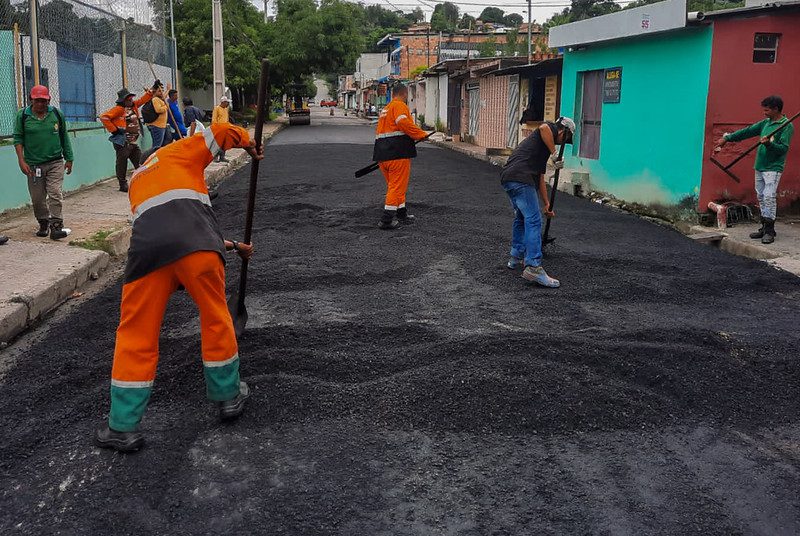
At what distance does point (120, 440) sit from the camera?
11.5 ft

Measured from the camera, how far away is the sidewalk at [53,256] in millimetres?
5711

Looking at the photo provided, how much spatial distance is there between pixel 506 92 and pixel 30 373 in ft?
63.1

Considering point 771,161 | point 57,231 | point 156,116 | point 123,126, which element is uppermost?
point 156,116

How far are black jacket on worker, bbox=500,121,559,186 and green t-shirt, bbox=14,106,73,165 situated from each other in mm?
4643

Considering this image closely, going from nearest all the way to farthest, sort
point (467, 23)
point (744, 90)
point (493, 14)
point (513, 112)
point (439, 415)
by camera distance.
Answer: point (439, 415)
point (744, 90)
point (513, 112)
point (467, 23)
point (493, 14)

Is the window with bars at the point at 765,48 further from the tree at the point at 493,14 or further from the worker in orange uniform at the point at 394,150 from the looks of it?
the tree at the point at 493,14

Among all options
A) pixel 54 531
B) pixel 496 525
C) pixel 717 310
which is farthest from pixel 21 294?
pixel 717 310

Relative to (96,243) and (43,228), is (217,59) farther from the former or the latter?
(96,243)

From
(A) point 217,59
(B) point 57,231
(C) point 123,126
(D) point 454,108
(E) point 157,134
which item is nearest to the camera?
(B) point 57,231

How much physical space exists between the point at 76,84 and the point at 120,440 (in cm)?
1054

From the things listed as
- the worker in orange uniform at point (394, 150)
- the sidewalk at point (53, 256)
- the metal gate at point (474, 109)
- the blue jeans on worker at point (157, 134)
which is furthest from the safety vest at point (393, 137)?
the metal gate at point (474, 109)

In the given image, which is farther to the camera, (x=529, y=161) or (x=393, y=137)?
(x=393, y=137)

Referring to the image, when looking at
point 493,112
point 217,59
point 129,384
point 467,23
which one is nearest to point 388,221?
point 129,384

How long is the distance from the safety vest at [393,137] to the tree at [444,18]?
5061cm
